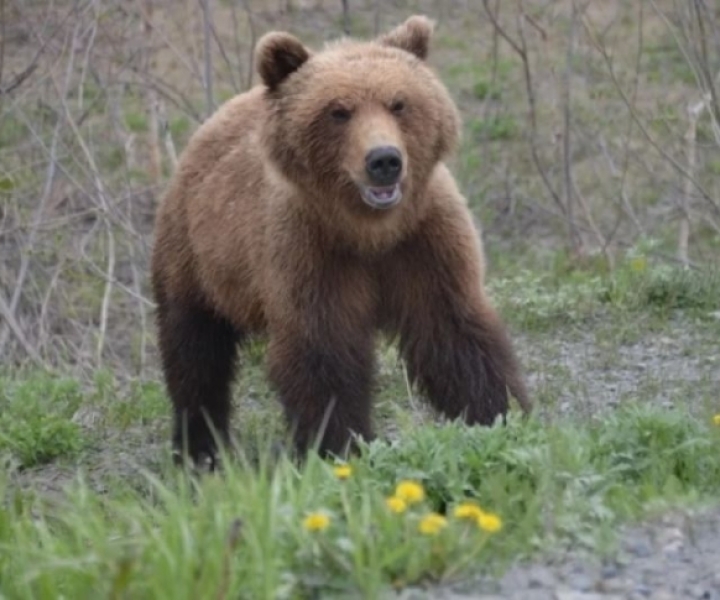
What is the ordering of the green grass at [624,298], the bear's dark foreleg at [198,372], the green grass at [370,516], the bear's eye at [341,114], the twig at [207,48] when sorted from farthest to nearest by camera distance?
1. the twig at [207,48]
2. the green grass at [624,298]
3. the bear's dark foreleg at [198,372]
4. the bear's eye at [341,114]
5. the green grass at [370,516]

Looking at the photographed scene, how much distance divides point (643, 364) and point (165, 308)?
2031 millimetres

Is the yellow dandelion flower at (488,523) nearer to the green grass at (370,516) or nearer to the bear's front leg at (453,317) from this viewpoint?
the green grass at (370,516)

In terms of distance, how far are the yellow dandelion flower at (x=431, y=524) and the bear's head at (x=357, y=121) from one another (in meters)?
2.02

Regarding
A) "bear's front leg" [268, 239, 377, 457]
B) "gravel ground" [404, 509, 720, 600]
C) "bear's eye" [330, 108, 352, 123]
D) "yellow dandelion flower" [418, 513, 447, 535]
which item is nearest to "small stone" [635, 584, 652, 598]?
"gravel ground" [404, 509, 720, 600]

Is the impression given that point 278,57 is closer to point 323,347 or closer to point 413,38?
point 413,38

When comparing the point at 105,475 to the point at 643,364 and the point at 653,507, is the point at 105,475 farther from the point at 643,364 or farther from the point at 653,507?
the point at 653,507

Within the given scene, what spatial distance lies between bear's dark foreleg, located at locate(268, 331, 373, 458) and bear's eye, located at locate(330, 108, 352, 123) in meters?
0.72

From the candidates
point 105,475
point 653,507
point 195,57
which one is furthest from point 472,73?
point 653,507

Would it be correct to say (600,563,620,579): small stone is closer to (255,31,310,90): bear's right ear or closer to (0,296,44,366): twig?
(255,31,310,90): bear's right ear

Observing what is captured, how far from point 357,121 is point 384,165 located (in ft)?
0.73

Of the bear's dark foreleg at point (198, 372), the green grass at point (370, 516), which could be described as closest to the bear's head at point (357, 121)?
the green grass at point (370, 516)

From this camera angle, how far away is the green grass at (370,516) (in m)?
3.54

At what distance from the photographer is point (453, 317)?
586 centimetres

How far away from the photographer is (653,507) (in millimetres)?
4086
